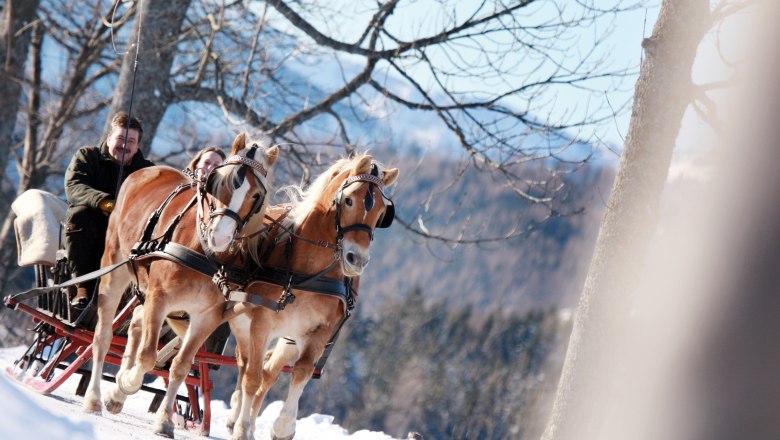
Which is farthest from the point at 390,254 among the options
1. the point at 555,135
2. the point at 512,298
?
the point at 555,135

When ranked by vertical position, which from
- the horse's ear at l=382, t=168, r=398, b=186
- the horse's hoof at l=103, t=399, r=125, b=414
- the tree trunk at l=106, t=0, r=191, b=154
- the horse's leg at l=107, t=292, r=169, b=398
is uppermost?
the tree trunk at l=106, t=0, r=191, b=154

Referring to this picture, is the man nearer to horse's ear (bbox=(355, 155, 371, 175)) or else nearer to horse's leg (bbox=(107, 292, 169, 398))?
horse's leg (bbox=(107, 292, 169, 398))

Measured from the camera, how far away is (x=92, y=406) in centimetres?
620

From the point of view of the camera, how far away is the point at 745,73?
383 cm

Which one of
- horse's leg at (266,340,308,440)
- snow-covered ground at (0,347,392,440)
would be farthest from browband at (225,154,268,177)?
snow-covered ground at (0,347,392,440)

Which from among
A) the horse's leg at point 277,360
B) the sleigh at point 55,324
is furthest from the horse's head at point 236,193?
the sleigh at point 55,324

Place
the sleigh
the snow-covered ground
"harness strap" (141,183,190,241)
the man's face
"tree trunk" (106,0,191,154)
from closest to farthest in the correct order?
the snow-covered ground < "harness strap" (141,183,190,241) < the sleigh < the man's face < "tree trunk" (106,0,191,154)

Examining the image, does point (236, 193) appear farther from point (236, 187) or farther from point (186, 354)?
point (186, 354)

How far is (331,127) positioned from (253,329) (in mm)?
8121

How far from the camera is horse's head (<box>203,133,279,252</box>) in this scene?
570 centimetres

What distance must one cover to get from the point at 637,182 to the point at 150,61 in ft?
20.3

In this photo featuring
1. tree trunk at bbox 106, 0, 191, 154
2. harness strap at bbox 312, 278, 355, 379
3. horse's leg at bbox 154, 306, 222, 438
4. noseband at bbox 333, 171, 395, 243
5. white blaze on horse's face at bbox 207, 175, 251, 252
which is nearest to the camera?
white blaze on horse's face at bbox 207, 175, 251, 252

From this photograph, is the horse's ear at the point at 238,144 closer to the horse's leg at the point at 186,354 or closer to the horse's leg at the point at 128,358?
the horse's leg at the point at 186,354

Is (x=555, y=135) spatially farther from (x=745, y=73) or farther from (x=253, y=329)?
(x=745, y=73)
